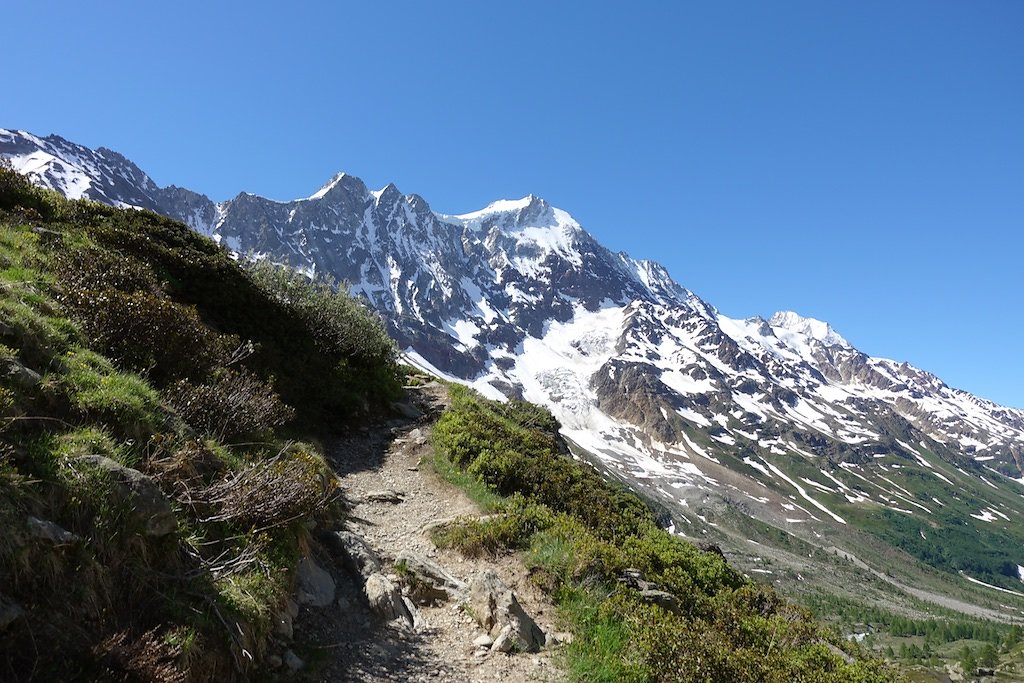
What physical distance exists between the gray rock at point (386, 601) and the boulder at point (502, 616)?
1.17 meters

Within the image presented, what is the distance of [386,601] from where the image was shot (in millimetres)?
8852

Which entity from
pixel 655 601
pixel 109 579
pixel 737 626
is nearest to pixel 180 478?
pixel 109 579

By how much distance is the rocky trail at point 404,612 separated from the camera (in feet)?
23.8

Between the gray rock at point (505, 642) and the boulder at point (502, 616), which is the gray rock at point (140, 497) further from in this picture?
the boulder at point (502, 616)

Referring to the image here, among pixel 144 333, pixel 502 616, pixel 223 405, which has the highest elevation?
pixel 144 333

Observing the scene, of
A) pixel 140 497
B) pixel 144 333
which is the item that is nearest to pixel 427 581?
pixel 140 497

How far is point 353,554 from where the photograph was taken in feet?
32.4

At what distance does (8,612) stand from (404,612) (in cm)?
577

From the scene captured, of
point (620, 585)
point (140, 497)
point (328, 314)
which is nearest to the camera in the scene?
point (140, 497)

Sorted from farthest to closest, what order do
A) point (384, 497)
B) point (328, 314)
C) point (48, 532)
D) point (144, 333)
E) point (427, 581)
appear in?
1. point (328, 314)
2. point (384, 497)
3. point (144, 333)
4. point (427, 581)
5. point (48, 532)

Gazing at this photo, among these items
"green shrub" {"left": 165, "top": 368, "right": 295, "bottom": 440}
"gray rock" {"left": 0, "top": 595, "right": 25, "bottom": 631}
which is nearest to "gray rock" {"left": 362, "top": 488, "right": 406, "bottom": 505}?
"green shrub" {"left": 165, "top": 368, "right": 295, "bottom": 440}

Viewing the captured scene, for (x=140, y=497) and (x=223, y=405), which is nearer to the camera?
(x=140, y=497)

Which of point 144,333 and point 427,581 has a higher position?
point 144,333

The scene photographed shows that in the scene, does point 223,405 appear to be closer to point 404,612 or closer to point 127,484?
point 127,484
